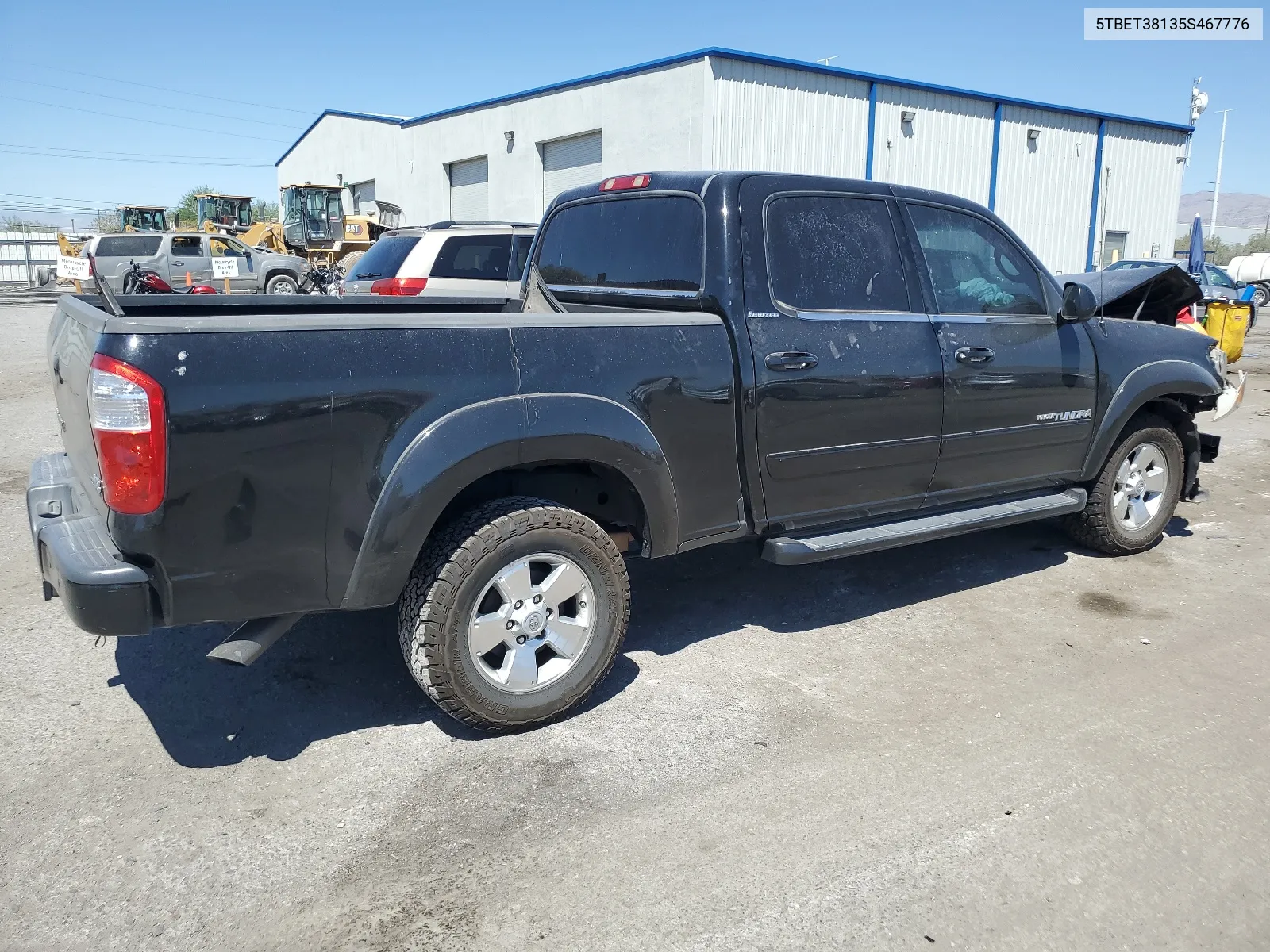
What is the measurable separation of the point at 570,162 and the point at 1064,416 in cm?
2042

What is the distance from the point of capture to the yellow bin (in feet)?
32.3

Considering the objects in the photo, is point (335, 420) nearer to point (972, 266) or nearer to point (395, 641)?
point (395, 641)

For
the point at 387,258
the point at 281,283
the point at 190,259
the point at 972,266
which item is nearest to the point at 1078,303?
the point at 972,266

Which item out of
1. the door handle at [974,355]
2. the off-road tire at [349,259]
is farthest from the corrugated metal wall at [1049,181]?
the door handle at [974,355]

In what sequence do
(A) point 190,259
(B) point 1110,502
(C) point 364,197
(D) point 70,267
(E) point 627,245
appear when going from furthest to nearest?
(C) point 364,197, (A) point 190,259, (D) point 70,267, (B) point 1110,502, (E) point 627,245

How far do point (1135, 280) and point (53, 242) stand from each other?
42.5 m

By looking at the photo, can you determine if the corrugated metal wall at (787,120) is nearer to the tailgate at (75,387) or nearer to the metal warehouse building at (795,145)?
the metal warehouse building at (795,145)

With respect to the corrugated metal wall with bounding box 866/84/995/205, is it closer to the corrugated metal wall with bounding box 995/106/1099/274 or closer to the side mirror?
the corrugated metal wall with bounding box 995/106/1099/274

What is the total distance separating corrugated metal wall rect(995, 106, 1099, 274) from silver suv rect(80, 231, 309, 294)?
18465mm

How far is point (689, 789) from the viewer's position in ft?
10.6

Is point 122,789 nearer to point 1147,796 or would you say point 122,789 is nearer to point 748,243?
point 748,243

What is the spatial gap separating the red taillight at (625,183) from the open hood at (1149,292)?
315 centimetres

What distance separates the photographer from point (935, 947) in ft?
8.20

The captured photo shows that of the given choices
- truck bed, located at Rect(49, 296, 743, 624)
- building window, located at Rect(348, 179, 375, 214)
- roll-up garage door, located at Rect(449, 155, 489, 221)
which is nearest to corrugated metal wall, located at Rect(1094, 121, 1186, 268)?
roll-up garage door, located at Rect(449, 155, 489, 221)
